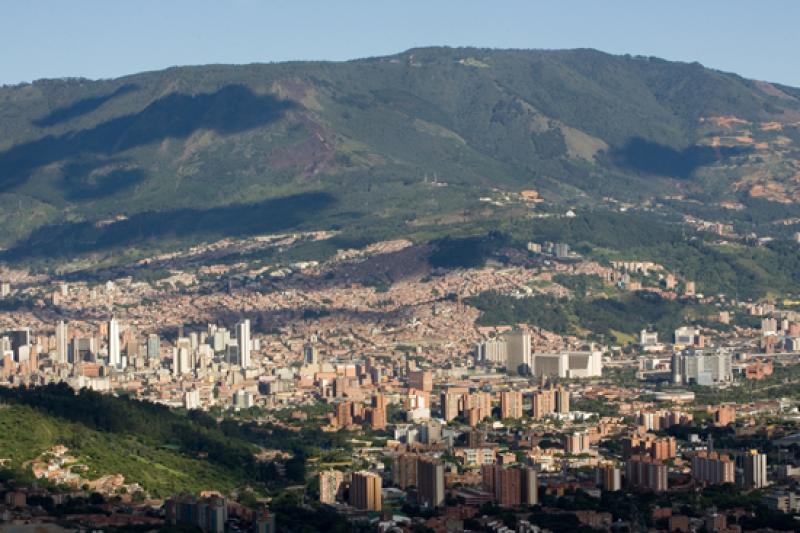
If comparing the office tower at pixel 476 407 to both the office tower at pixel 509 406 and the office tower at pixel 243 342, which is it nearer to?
the office tower at pixel 509 406

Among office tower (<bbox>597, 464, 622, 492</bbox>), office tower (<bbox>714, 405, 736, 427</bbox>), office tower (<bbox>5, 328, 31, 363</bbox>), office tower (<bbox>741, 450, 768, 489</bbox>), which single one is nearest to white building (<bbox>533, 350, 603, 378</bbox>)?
office tower (<bbox>5, 328, 31, 363</bbox>)

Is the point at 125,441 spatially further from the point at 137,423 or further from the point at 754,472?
the point at 754,472

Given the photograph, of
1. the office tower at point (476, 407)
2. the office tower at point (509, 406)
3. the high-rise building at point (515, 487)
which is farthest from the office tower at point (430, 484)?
the office tower at point (509, 406)

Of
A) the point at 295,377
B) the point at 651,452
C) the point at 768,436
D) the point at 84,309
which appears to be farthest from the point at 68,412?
the point at 84,309

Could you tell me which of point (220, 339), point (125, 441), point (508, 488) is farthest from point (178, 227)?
point (508, 488)

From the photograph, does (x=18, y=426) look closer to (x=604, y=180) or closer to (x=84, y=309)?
(x=84, y=309)

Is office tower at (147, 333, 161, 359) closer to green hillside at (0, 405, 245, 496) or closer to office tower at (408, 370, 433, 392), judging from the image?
office tower at (408, 370, 433, 392)
